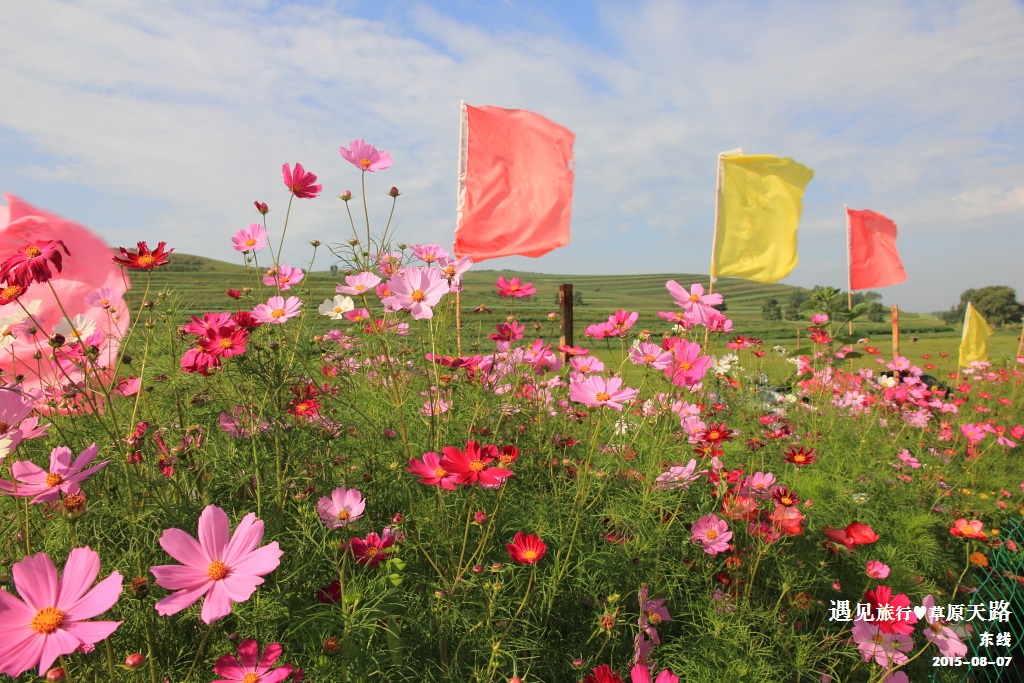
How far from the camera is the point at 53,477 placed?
33.1 inches

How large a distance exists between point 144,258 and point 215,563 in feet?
2.11

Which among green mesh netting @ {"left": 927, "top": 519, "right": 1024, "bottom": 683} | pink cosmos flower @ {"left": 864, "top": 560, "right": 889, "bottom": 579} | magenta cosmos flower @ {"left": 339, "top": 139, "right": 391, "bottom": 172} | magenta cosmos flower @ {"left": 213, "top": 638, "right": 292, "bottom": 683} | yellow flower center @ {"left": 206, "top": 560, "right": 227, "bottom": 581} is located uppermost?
magenta cosmos flower @ {"left": 339, "top": 139, "right": 391, "bottom": 172}

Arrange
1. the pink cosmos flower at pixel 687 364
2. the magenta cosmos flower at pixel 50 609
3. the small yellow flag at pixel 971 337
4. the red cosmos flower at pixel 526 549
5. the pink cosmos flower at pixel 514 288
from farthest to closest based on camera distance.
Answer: the small yellow flag at pixel 971 337 < the pink cosmos flower at pixel 514 288 < the pink cosmos flower at pixel 687 364 < the red cosmos flower at pixel 526 549 < the magenta cosmos flower at pixel 50 609

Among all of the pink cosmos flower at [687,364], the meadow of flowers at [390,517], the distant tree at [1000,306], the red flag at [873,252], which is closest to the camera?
the meadow of flowers at [390,517]

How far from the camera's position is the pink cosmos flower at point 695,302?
148cm

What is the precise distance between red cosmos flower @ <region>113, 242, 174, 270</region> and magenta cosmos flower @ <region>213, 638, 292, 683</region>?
67 cm

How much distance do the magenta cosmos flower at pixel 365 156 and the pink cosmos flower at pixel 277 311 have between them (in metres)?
0.55

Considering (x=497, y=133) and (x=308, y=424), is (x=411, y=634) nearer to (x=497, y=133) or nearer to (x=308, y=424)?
(x=308, y=424)

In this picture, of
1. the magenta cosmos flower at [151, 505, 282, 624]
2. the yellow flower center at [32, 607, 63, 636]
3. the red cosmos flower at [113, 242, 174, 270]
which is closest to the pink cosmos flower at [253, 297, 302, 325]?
the red cosmos flower at [113, 242, 174, 270]

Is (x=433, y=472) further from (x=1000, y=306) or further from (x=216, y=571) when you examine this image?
(x=1000, y=306)

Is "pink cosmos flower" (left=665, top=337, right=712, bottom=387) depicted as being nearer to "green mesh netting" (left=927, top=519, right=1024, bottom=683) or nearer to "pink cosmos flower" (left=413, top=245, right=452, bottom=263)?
"pink cosmos flower" (left=413, top=245, right=452, bottom=263)

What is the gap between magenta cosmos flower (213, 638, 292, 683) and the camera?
2.43 feet

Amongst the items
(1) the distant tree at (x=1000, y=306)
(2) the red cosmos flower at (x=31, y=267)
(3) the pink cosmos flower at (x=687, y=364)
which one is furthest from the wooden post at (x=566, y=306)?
(1) the distant tree at (x=1000, y=306)

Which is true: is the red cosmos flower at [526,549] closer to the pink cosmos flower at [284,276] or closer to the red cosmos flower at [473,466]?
the red cosmos flower at [473,466]
